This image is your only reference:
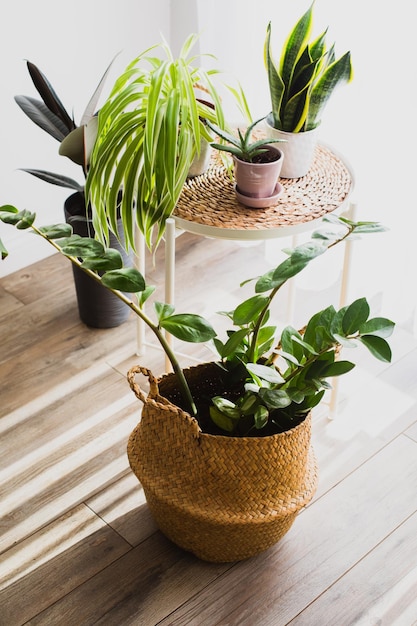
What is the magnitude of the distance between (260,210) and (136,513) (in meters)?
0.67

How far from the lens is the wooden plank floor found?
1.48m

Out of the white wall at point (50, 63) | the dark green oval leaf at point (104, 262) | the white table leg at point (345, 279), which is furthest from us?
the white wall at point (50, 63)

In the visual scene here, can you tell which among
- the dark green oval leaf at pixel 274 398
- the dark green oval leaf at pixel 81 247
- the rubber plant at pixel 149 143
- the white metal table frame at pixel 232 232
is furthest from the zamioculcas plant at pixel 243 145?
the dark green oval leaf at pixel 274 398

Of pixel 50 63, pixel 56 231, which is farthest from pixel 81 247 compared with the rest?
pixel 50 63

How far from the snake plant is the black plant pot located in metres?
0.56

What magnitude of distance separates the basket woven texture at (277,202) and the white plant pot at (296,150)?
0.02 metres

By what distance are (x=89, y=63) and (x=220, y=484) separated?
1.36 meters

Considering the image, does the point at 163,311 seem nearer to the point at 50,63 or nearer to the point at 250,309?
the point at 250,309

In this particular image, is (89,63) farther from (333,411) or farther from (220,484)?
(220,484)

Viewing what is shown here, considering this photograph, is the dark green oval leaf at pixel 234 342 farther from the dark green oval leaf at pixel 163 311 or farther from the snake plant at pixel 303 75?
the snake plant at pixel 303 75

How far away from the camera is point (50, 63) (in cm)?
→ 215

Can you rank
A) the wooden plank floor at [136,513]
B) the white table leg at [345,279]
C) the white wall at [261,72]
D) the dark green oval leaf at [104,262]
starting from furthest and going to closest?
the white wall at [261,72] → the white table leg at [345,279] → the wooden plank floor at [136,513] → the dark green oval leaf at [104,262]

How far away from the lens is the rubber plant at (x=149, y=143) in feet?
4.50

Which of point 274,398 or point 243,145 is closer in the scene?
point 274,398
